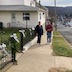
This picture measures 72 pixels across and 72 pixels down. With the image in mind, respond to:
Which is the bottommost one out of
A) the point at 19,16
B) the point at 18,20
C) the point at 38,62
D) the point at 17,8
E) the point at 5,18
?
the point at 38,62

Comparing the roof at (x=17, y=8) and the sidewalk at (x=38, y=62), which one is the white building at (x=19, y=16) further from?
the sidewalk at (x=38, y=62)

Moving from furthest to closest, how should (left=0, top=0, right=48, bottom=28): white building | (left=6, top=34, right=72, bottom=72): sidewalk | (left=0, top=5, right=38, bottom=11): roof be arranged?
(left=0, top=0, right=48, bottom=28): white building → (left=0, top=5, right=38, bottom=11): roof → (left=6, top=34, right=72, bottom=72): sidewalk

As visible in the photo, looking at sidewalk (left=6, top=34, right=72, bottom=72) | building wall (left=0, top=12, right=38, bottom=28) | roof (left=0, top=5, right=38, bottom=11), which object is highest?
roof (left=0, top=5, right=38, bottom=11)

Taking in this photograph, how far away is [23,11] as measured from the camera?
38875 millimetres

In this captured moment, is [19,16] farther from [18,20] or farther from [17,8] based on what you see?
[17,8]

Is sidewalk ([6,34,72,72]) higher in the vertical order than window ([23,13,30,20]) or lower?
lower

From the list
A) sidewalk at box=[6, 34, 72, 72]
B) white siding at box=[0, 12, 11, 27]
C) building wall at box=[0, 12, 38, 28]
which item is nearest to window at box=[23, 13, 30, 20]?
building wall at box=[0, 12, 38, 28]

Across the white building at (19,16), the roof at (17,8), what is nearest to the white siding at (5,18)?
the white building at (19,16)

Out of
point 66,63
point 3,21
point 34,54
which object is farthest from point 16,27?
point 66,63

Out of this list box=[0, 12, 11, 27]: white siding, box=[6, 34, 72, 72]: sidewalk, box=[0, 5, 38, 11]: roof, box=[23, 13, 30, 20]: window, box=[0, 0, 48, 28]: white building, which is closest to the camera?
box=[6, 34, 72, 72]: sidewalk

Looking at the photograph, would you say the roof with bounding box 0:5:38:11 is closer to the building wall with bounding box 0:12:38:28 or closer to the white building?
the white building

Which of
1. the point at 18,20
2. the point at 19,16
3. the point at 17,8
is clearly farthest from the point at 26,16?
the point at 17,8

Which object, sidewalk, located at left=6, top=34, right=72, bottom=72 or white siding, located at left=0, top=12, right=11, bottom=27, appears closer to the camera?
sidewalk, located at left=6, top=34, right=72, bottom=72

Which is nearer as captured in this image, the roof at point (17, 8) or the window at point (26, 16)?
the roof at point (17, 8)
